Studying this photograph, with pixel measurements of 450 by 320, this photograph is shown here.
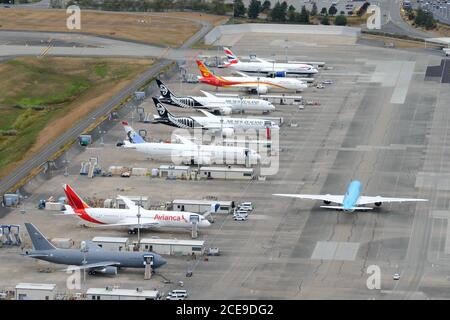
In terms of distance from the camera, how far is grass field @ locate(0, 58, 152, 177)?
134m

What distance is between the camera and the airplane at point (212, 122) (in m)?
133

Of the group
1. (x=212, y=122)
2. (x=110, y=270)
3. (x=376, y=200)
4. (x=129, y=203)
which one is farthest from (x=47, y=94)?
(x=110, y=270)

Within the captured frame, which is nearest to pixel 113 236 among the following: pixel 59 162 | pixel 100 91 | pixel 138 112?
pixel 59 162

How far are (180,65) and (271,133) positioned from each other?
5313 cm

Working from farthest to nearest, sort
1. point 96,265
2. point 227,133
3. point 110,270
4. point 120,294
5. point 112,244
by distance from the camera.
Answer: point 227,133 → point 112,244 → point 110,270 → point 96,265 → point 120,294

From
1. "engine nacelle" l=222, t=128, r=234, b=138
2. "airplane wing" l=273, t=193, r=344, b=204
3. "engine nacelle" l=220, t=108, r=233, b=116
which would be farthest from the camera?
"engine nacelle" l=220, t=108, r=233, b=116

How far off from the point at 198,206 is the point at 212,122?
4034 cm

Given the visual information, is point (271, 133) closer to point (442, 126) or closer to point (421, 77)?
point (442, 126)

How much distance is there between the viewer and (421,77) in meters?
171

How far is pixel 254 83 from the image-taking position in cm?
16288

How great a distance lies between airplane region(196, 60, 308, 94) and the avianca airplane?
7552 centimetres

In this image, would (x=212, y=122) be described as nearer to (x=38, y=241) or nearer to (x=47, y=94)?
(x=47, y=94)

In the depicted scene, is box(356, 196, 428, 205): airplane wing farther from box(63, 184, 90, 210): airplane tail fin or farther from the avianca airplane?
box(63, 184, 90, 210): airplane tail fin

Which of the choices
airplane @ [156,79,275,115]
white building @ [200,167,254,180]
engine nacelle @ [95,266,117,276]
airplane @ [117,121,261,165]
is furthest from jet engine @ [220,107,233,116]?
engine nacelle @ [95,266,117,276]
